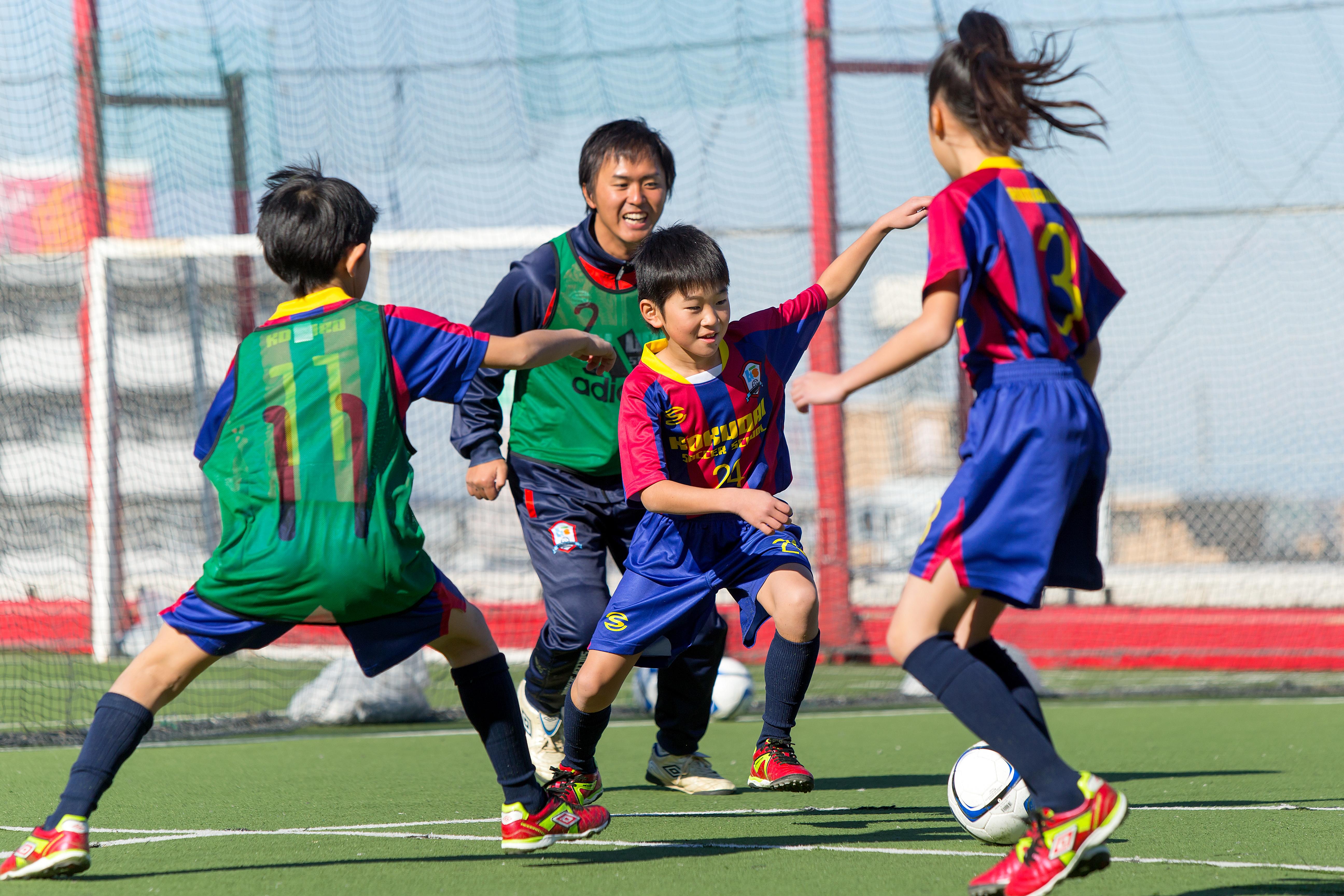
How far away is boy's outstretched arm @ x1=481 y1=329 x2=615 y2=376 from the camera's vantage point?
2818 millimetres

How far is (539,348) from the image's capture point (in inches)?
111

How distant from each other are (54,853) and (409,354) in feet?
3.94

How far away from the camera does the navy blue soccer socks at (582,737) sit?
11.1 ft

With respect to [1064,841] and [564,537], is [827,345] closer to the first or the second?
[564,537]

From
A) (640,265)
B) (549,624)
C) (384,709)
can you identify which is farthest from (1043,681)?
(640,265)

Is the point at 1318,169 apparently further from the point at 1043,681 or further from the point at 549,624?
the point at 549,624

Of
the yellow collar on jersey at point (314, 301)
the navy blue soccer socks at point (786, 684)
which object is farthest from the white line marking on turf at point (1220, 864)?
the yellow collar on jersey at point (314, 301)

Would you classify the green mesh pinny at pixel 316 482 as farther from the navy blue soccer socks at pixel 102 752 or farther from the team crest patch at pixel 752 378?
the team crest patch at pixel 752 378

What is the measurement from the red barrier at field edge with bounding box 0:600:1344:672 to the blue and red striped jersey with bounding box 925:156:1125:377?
640cm

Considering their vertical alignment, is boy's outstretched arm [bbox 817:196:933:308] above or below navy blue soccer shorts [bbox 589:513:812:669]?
above

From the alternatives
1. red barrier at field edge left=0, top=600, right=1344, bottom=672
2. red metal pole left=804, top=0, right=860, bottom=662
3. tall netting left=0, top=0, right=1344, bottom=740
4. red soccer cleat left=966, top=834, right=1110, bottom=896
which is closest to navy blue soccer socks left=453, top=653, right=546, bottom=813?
red soccer cleat left=966, top=834, right=1110, bottom=896

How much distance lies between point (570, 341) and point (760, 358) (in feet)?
2.74

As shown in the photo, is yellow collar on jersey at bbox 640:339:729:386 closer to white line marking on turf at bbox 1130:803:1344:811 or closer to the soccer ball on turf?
white line marking on turf at bbox 1130:803:1344:811

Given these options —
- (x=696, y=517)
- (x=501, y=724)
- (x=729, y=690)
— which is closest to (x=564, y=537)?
(x=696, y=517)
